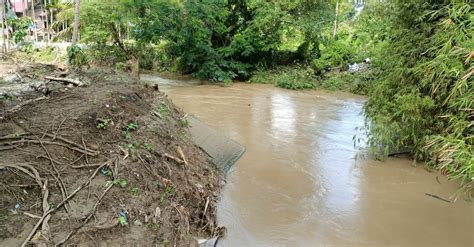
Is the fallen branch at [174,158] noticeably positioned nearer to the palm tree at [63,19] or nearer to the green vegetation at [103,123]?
the green vegetation at [103,123]

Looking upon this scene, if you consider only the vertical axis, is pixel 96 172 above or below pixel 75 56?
below

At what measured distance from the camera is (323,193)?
5070 mm

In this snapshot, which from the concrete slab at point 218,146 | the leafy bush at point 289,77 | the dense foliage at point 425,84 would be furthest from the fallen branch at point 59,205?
the leafy bush at point 289,77

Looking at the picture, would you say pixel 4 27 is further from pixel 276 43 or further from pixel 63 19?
pixel 276 43

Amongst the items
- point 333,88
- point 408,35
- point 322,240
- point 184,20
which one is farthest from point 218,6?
point 322,240

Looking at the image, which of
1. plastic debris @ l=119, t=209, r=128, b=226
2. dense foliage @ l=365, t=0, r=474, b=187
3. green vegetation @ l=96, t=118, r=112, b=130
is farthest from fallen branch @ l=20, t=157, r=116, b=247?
dense foliage @ l=365, t=0, r=474, b=187

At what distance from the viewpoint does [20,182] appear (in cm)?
300

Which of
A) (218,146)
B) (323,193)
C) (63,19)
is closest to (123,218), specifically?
(323,193)

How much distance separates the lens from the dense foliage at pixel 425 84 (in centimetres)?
453

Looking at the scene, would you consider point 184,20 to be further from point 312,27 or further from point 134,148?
point 134,148

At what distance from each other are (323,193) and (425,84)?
6.62 feet

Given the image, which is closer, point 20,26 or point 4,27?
point 20,26

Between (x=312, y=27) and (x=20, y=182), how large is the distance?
10.6 m

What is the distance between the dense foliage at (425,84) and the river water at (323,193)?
44 centimetres
